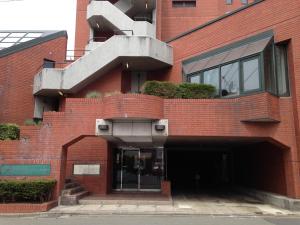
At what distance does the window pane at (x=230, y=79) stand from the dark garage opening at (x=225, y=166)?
3.33 m

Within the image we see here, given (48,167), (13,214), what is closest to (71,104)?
(48,167)

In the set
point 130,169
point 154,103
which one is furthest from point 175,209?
point 130,169

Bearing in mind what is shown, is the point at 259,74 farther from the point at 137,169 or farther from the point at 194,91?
the point at 137,169

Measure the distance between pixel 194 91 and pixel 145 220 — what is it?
6970 millimetres

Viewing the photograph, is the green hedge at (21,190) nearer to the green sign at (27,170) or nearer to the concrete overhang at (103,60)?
the green sign at (27,170)

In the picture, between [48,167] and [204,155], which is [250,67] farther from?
[204,155]

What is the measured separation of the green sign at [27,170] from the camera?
1553 cm

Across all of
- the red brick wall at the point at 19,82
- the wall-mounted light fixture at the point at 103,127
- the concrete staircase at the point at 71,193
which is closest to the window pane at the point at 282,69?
the wall-mounted light fixture at the point at 103,127

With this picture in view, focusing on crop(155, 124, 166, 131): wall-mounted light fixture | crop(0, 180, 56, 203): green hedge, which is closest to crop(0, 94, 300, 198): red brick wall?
crop(155, 124, 166, 131): wall-mounted light fixture

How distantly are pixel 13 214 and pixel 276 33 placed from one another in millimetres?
14018

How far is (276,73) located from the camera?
1591 centimetres

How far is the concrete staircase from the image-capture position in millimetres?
15444

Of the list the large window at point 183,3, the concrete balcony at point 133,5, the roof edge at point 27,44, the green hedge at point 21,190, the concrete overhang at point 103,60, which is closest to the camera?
the green hedge at point 21,190

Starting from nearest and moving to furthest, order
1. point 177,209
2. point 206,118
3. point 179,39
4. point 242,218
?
point 242,218 < point 177,209 < point 206,118 < point 179,39
